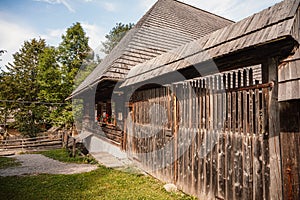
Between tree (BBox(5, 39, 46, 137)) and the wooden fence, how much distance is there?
20.0m

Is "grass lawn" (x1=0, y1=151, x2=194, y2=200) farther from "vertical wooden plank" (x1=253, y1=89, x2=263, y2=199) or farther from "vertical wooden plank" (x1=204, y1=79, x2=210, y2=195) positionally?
"vertical wooden plank" (x1=253, y1=89, x2=263, y2=199)

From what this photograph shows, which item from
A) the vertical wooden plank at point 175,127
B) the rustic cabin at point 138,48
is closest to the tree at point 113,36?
the rustic cabin at point 138,48

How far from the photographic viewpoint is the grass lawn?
14.5ft

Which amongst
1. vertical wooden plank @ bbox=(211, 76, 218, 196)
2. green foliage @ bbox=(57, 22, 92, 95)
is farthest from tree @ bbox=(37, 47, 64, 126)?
vertical wooden plank @ bbox=(211, 76, 218, 196)

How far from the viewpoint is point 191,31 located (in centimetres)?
1020

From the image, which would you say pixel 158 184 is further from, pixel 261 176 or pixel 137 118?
pixel 261 176

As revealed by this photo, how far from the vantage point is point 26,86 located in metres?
23.4

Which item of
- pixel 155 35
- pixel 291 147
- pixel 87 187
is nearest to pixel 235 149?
pixel 291 147

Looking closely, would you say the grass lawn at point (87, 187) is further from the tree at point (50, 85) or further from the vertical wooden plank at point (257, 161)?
the tree at point (50, 85)

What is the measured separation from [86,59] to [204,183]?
2373cm

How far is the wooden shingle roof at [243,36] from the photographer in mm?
2316

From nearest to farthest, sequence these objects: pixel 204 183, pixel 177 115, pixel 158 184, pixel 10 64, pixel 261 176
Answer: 1. pixel 261 176
2. pixel 204 183
3. pixel 177 115
4. pixel 158 184
5. pixel 10 64

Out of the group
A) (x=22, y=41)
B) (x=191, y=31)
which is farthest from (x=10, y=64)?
(x=191, y=31)

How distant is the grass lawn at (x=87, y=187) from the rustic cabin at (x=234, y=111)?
0.49 m
